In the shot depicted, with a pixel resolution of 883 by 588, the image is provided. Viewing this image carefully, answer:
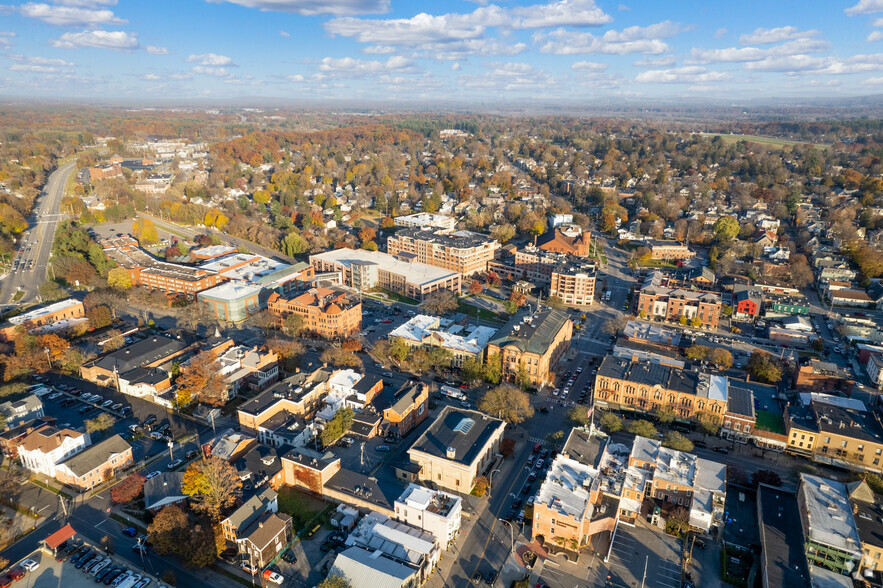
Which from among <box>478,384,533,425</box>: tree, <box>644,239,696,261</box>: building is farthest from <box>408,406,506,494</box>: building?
<box>644,239,696,261</box>: building

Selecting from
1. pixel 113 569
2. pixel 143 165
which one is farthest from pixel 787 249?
pixel 143 165

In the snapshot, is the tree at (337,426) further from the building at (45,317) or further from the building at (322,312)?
the building at (45,317)

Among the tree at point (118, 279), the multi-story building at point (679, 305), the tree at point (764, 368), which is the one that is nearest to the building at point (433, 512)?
the tree at point (764, 368)

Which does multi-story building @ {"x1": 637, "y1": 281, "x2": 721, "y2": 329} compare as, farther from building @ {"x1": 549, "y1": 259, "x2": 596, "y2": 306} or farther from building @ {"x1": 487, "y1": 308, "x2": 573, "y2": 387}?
building @ {"x1": 487, "y1": 308, "x2": 573, "y2": 387}

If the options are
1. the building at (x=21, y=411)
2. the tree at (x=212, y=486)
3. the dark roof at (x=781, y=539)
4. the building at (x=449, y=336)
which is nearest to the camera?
the dark roof at (x=781, y=539)

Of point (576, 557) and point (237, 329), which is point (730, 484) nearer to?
point (576, 557)
